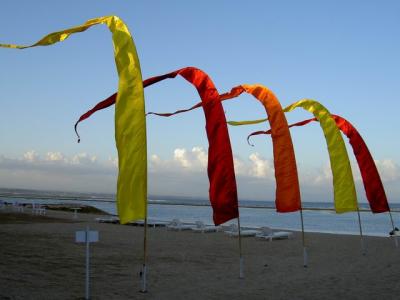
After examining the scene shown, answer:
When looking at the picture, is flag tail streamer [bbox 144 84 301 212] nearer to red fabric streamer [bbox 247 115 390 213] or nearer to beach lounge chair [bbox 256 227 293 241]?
red fabric streamer [bbox 247 115 390 213]

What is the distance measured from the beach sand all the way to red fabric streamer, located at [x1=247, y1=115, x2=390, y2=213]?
5.46 feet

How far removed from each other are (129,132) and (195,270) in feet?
16.9

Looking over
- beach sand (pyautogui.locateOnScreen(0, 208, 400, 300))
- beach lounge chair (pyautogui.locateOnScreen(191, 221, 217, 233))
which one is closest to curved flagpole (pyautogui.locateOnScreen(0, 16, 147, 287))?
beach sand (pyautogui.locateOnScreen(0, 208, 400, 300))

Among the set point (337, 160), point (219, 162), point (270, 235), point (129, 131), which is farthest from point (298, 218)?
point (129, 131)

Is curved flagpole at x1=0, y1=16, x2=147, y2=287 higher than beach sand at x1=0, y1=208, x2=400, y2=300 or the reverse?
higher

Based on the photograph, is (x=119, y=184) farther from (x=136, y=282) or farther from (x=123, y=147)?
(x=136, y=282)

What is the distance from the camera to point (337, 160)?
13.9 metres

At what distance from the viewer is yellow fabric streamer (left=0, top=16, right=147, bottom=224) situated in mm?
7789

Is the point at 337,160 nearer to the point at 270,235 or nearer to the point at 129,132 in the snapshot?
the point at 270,235

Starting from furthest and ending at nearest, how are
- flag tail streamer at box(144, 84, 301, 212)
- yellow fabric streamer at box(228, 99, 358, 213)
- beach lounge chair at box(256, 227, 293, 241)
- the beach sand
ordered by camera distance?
beach lounge chair at box(256, 227, 293, 241) → yellow fabric streamer at box(228, 99, 358, 213) → flag tail streamer at box(144, 84, 301, 212) → the beach sand

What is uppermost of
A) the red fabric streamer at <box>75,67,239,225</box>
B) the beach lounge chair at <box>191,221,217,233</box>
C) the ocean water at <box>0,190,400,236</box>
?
the red fabric streamer at <box>75,67,239,225</box>

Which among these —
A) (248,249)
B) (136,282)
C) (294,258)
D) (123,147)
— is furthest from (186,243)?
(123,147)

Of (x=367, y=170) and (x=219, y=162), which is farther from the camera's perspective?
(x=367, y=170)

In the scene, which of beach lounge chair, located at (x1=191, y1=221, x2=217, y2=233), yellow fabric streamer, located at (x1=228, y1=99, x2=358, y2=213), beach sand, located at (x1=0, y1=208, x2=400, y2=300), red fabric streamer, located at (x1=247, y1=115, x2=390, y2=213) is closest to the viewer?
beach sand, located at (x1=0, y1=208, x2=400, y2=300)
